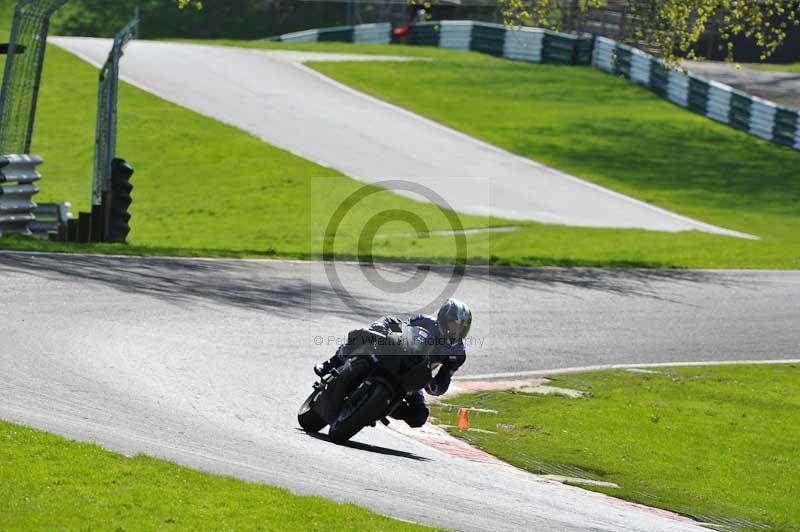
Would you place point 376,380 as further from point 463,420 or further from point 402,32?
point 402,32

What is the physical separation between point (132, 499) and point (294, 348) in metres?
7.54

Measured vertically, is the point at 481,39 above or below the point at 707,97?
above

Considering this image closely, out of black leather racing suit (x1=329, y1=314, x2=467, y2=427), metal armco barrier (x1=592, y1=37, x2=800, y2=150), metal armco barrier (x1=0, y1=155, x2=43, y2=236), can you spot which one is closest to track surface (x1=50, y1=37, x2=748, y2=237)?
metal armco barrier (x1=592, y1=37, x2=800, y2=150)

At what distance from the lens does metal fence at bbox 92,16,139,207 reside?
79.4 feet

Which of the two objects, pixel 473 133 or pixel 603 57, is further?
pixel 603 57

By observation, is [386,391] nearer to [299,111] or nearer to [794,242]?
[794,242]

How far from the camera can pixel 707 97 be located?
145ft

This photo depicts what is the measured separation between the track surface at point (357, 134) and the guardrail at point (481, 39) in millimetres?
→ 5689

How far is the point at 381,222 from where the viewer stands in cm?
3088

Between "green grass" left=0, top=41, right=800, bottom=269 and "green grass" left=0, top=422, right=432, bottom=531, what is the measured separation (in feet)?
37.9

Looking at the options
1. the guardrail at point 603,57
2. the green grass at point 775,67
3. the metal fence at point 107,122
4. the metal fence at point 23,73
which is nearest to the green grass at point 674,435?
the metal fence at point 107,122

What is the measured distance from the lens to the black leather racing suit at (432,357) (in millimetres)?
11547

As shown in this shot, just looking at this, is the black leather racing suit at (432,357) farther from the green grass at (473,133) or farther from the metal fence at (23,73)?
the metal fence at (23,73)

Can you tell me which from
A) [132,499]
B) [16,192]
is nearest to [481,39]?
[16,192]
